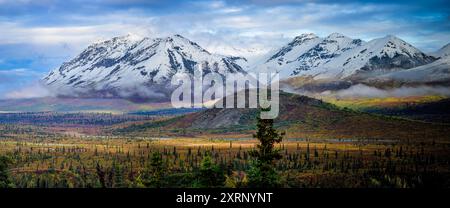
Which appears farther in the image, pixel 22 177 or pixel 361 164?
pixel 361 164

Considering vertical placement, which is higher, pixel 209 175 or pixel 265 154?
pixel 265 154

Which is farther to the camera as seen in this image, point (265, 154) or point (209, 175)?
point (209, 175)

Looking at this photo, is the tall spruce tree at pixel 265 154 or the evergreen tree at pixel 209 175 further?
the evergreen tree at pixel 209 175

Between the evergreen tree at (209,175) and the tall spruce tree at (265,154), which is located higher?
the tall spruce tree at (265,154)

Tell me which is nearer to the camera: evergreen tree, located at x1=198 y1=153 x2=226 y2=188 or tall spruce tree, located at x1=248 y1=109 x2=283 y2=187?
tall spruce tree, located at x1=248 y1=109 x2=283 y2=187

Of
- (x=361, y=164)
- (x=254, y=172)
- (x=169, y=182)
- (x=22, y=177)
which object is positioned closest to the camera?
(x=254, y=172)

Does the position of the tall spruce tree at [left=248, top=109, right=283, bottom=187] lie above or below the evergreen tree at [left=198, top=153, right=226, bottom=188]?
above

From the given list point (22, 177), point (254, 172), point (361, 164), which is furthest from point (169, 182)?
point (361, 164)
